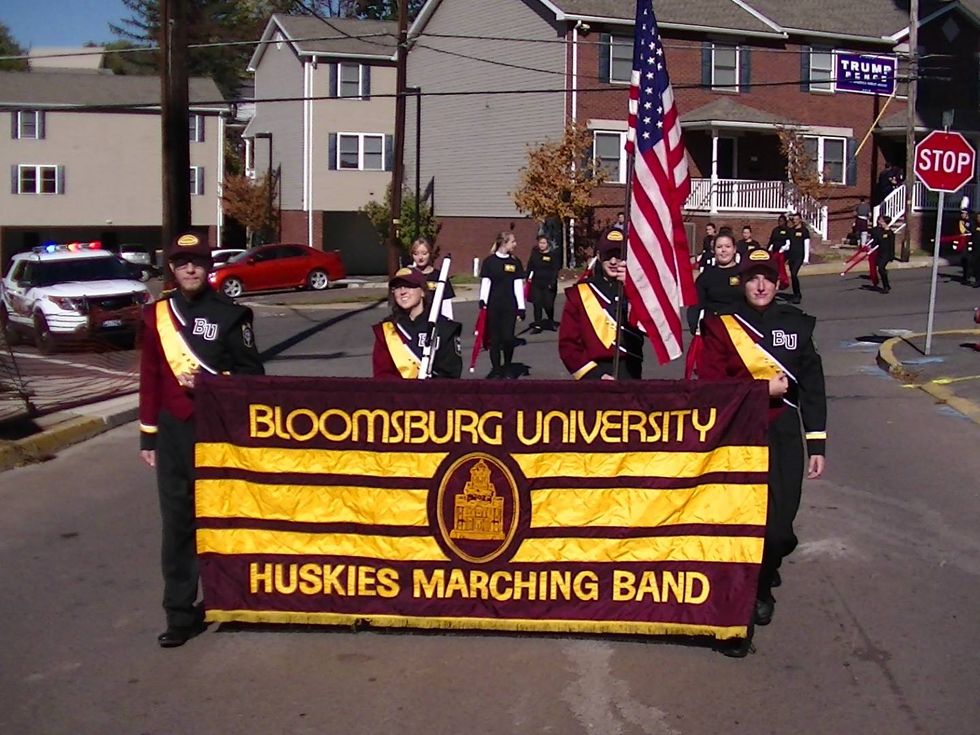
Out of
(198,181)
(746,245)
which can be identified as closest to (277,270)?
(198,181)

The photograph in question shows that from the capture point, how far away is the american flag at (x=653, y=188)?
697 cm

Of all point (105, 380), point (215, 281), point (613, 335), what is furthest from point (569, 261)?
point (613, 335)

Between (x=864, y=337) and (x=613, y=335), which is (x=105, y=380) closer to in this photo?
(x=613, y=335)

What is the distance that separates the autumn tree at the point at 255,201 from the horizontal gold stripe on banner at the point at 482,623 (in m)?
46.5

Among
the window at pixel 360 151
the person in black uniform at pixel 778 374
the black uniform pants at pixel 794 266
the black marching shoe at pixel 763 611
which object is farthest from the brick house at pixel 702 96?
the black marching shoe at pixel 763 611

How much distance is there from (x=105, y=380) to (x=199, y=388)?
11084 millimetres

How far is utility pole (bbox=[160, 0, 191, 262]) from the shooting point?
663 inches

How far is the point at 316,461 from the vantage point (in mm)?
6094

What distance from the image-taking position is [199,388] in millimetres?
6043

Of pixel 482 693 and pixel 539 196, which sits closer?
pixel 482 693

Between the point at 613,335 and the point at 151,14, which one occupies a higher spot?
the point at 151,14

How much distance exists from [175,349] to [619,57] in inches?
1333

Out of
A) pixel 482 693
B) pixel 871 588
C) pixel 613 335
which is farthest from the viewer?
pixel 613 335

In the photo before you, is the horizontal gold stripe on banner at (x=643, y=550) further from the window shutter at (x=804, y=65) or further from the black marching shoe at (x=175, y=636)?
the window shutter at (x=804, y=65)
